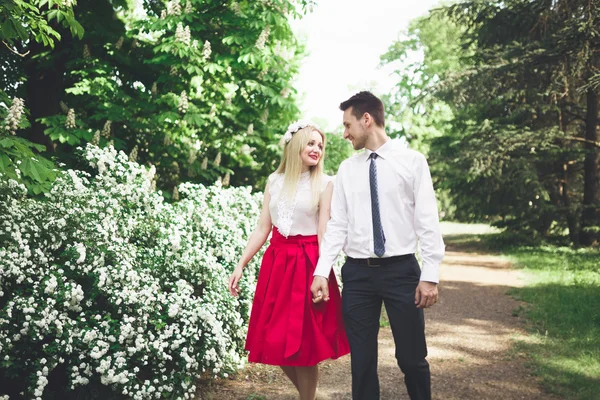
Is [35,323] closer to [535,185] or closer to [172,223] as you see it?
[172,223]

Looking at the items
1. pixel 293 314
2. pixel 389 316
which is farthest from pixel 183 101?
pixel 389 316

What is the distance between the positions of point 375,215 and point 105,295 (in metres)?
2.25

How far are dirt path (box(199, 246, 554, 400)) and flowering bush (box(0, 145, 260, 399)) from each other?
388 mm

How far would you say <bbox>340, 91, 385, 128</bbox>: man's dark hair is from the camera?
3533 millimetres

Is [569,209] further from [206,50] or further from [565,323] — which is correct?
[206,50]

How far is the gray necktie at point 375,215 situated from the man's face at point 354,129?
0.54 ft

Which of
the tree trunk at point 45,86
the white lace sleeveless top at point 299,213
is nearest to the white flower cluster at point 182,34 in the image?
the tree trunk at point 45,86

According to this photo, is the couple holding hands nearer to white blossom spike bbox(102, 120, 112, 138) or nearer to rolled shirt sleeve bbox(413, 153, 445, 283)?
rolled shirt sleeve bbox(413, 153, 445, 283)

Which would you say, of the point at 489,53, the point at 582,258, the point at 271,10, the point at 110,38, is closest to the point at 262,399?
the point at 271,10

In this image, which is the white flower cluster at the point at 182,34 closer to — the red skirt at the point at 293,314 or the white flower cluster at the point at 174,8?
the white flower cluster at the point at 174,8

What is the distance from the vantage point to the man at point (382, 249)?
3332mm

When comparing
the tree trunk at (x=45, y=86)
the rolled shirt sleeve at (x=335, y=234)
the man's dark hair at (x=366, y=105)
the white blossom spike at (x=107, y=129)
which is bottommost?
the rolled shirt sleeve at (x=335, y=234)

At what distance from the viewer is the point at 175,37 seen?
814 cm

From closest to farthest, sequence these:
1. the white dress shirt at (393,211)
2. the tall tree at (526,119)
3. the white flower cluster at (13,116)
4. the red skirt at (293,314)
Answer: the white dress shirt at (393,211) → the red skirt at (293,314) → the white flower cluster at (13,116) → the tall tree at (526,119)
